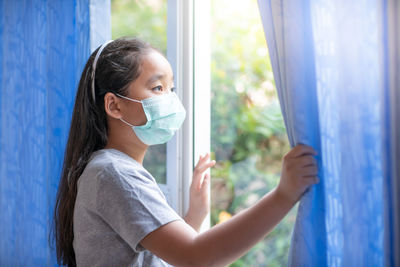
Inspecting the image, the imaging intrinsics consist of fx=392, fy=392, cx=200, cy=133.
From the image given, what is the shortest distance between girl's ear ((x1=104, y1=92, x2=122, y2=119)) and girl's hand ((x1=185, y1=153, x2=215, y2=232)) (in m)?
0.31

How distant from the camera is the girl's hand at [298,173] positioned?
809mm

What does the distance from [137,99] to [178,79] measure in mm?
327

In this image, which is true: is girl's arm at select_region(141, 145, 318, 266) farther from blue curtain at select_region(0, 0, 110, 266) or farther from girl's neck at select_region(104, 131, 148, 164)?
blue curtain at select_region(0, 0, 110, 266)

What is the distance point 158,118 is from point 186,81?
0.33 m

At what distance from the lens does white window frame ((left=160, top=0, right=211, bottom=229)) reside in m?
1.33

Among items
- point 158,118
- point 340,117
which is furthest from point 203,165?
point 340,117

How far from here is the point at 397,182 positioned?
738mm

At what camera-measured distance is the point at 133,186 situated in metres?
0.89

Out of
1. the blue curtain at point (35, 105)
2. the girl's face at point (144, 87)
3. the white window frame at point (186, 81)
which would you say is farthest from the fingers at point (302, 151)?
the blue curtain at point (35, 105)

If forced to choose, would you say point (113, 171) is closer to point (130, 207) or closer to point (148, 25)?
point (130, 207)

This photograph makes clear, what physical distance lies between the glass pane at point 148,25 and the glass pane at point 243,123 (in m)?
0.41

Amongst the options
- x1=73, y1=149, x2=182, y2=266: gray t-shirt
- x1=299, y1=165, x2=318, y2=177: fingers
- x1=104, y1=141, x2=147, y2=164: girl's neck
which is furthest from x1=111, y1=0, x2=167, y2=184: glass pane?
x1=299, y1=165, x2=318, y2=177: fingers

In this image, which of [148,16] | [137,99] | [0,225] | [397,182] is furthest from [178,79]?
[0,225]

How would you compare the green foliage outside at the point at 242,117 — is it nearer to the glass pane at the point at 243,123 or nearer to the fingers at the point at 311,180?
the glass pane at the point at 243,123
